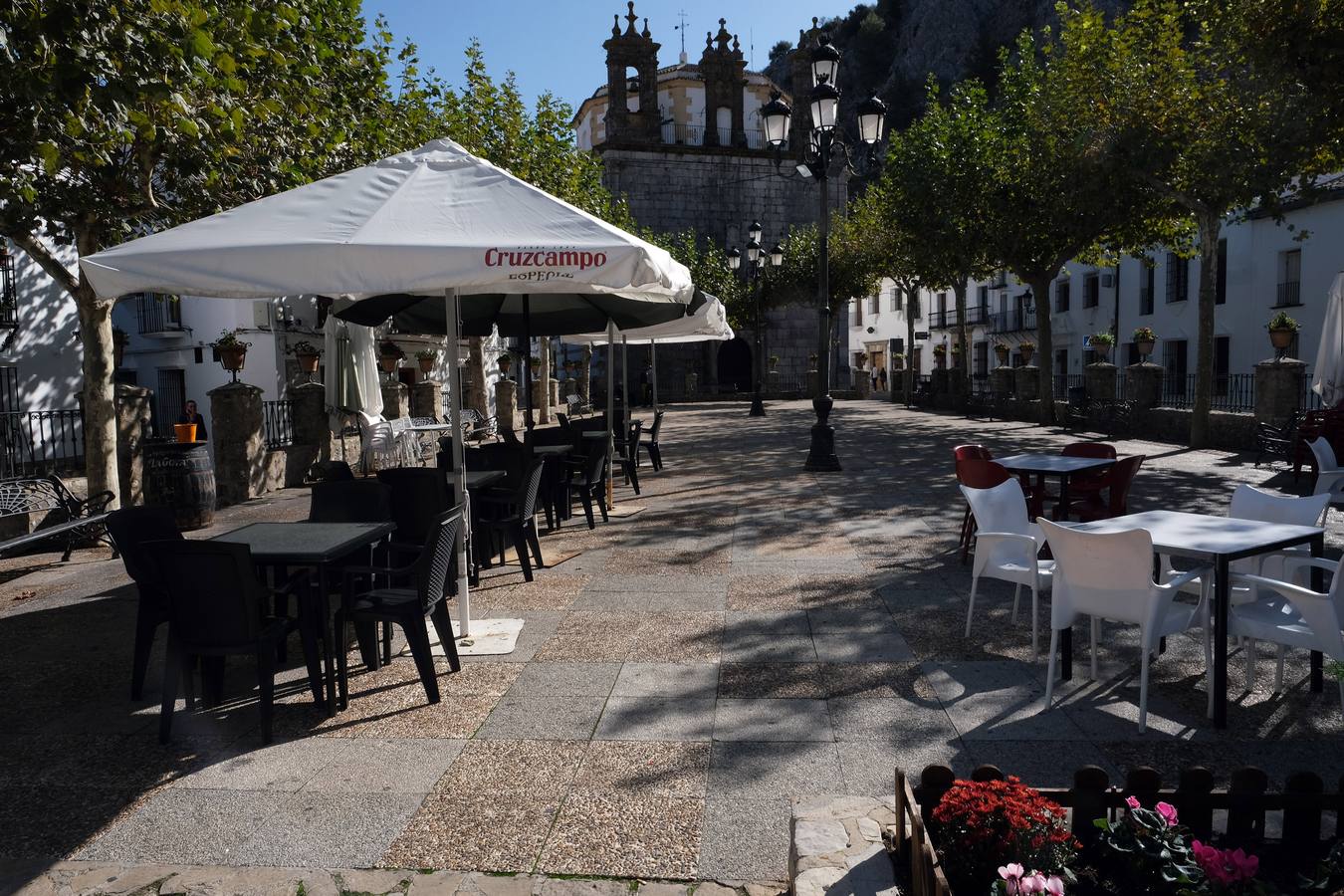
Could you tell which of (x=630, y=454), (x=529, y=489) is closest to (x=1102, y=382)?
(x=630, y=454)

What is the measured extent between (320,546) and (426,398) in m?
15.0

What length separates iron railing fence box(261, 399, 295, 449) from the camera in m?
14.8

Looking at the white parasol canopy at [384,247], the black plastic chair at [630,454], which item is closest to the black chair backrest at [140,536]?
the white parasol canopy at [384,247]

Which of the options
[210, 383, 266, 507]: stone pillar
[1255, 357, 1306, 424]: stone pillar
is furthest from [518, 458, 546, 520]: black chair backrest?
[1255, 357, 1306, 424]: stone pillar

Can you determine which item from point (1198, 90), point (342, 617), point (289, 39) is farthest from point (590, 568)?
point (1198, 90)

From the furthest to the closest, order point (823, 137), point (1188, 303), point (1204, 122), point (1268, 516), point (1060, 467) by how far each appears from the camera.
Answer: point (1188, 303)
point (1204, 122)
point (823, 137)
point (1060, 467)
point (1268, 516)

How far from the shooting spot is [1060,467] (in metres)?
7.21

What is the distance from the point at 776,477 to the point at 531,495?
6503mm

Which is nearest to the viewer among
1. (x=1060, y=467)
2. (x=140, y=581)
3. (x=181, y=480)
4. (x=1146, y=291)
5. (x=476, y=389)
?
(x=140, y=581)

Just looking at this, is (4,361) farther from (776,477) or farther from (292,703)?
(292,703)

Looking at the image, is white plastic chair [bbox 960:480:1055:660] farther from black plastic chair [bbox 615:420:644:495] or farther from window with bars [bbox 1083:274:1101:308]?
window with bars [bbox 1083:274:1101:308]

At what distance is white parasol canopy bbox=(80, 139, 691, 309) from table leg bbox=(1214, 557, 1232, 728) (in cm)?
295

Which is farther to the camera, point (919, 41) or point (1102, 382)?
point (919, 41)

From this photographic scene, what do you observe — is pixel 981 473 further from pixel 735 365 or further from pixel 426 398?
pixel 735 365
